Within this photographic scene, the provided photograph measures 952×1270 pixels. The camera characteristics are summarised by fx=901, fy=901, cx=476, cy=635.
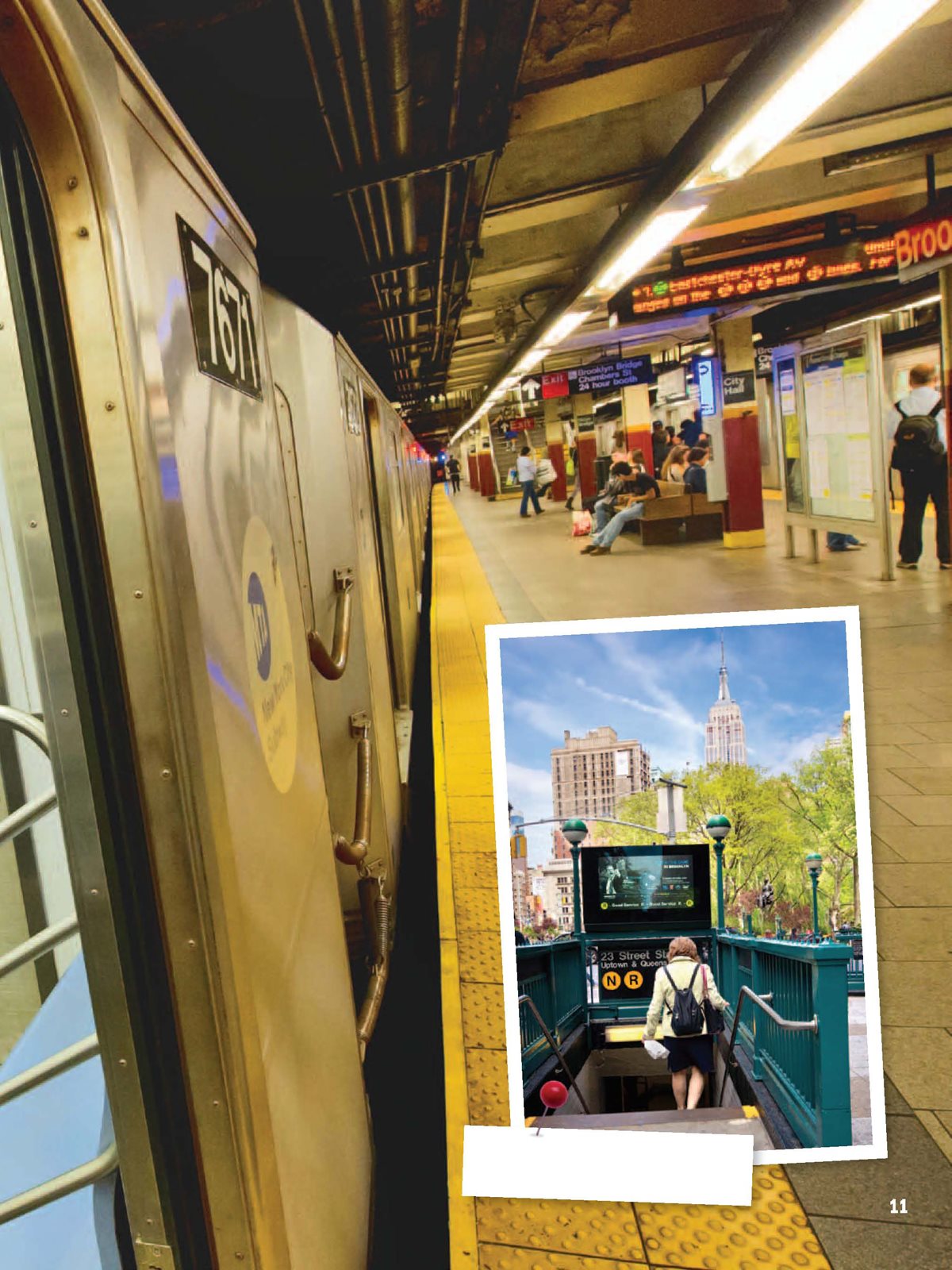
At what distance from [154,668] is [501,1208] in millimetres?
1579

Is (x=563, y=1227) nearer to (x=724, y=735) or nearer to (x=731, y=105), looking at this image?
(x=724, y=735)

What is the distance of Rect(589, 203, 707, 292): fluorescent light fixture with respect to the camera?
4.29 metres

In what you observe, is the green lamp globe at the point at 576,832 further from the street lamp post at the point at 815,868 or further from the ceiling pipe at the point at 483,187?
the ceiling pipe at the point at 483,187

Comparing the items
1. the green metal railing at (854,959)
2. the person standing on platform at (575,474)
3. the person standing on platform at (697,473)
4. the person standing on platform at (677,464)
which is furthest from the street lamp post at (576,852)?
the person standing on platform at (575,474)

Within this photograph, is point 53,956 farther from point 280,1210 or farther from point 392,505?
point 392,505

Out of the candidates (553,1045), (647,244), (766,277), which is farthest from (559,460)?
(553,1045)

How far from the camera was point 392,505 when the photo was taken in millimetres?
6289

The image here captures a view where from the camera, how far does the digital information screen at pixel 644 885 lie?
163 cm

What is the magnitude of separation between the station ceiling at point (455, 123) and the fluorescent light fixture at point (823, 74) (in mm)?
219

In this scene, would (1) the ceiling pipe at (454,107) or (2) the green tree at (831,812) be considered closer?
(2) the green tree at (831,812)

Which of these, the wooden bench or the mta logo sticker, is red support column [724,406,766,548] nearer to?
the wooden bench

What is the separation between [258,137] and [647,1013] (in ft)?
7.42

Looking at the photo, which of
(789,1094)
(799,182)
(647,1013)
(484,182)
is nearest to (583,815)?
(647,1013)

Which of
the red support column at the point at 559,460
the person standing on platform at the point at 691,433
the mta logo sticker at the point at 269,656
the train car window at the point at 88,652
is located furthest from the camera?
the red support column at the point at 559,460
